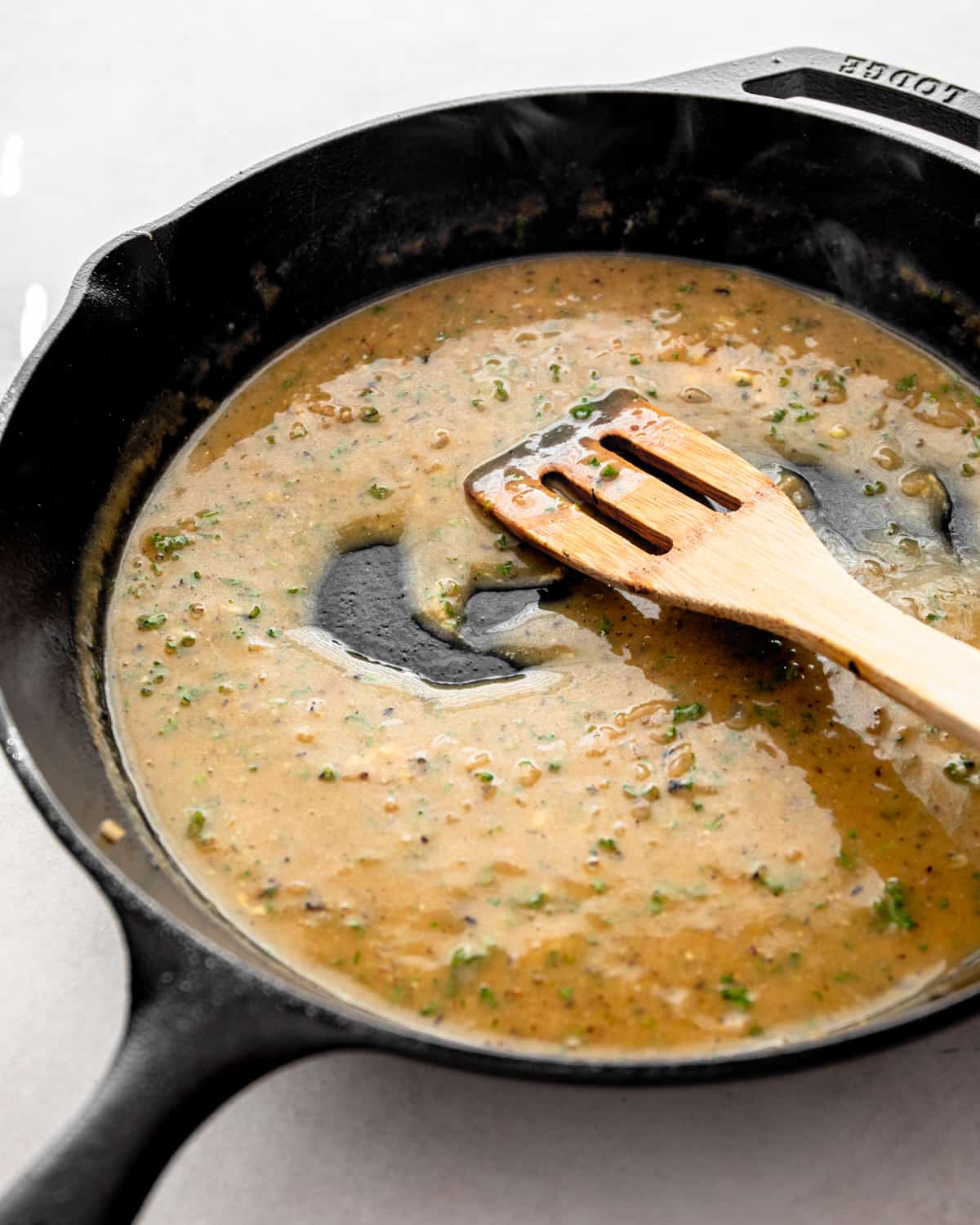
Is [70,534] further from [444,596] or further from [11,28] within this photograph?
[11,28]

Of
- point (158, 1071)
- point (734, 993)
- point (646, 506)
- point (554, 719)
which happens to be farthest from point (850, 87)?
point (158, 1071)

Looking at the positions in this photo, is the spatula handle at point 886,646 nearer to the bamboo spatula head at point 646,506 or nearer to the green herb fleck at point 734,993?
the bamboo spatula head at point 646,506

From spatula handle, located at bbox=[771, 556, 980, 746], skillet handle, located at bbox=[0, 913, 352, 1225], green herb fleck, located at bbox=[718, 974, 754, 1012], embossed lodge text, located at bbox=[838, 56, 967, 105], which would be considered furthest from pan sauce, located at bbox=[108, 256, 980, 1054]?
embossed lodge text, located at bbox=[838, 56, 967, 105]

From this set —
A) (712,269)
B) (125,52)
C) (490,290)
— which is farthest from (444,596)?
(125,52)

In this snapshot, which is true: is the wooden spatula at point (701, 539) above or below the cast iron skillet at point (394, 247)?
below

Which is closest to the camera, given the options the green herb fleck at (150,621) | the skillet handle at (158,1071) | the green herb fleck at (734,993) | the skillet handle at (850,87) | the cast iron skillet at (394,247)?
the skillet handle at (158,1071)

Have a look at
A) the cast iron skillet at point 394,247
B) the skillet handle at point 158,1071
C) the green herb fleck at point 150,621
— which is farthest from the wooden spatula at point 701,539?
the skillet handle at point 158,1071

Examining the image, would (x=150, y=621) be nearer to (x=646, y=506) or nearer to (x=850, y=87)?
(x=646, y=506)
